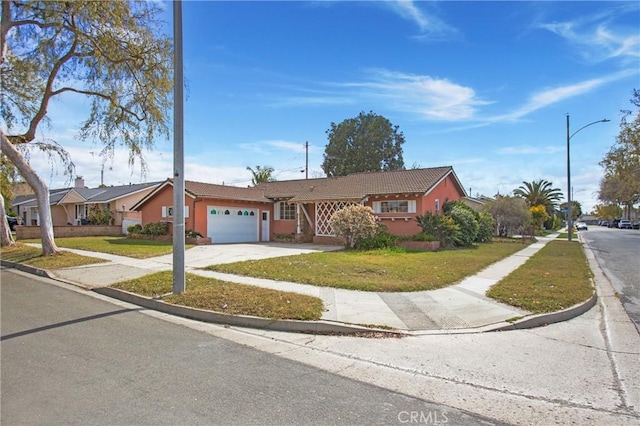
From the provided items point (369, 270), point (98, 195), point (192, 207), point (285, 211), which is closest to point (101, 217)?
point (98, 195)

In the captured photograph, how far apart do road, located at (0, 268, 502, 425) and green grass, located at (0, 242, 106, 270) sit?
7573mm

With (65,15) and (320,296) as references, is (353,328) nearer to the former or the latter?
(320,296)

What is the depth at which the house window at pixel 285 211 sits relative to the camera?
26.6 m

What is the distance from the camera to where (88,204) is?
35.3 meters

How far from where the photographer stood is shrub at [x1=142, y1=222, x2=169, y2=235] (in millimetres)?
24214

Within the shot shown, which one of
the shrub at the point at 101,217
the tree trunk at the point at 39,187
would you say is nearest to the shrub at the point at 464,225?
the tree trunk at the point at 39,187

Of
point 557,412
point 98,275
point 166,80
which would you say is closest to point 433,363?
point 557,412

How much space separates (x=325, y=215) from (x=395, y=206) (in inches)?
172

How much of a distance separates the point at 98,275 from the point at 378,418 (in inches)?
408

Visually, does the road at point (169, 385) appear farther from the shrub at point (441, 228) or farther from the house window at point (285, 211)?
the house window at point (285, 211)

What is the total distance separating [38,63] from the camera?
14.9m

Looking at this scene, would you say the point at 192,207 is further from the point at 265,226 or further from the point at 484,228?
the point at 484,228

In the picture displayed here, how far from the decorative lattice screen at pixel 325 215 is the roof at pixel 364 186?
0.56 m

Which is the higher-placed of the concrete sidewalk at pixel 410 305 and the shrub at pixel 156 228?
the shrub at pixel 156 228
